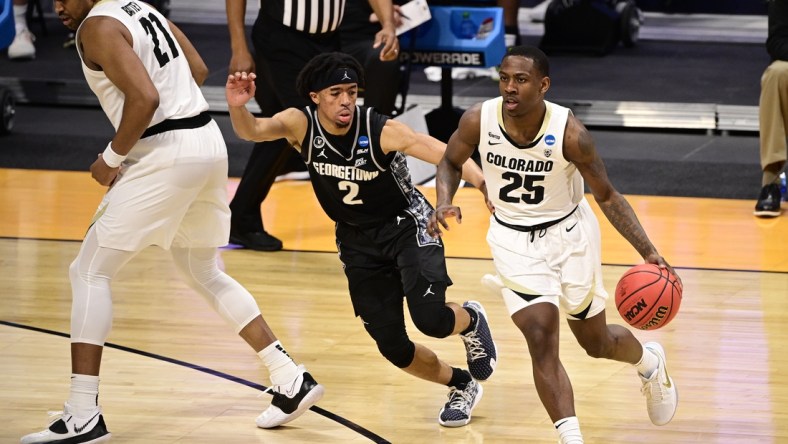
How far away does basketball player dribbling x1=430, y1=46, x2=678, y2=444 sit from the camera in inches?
179

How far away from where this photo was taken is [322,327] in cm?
632

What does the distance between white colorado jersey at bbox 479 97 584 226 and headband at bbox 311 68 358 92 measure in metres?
0.52

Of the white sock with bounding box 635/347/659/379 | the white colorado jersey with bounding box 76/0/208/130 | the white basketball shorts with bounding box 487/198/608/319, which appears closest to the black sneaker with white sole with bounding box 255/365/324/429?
the white basketball shorts with bounding box 487/198/608/319

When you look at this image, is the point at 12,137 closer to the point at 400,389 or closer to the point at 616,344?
the point at 400,389

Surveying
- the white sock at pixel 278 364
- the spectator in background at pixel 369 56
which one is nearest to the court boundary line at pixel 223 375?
the white sock at pixel 278 364

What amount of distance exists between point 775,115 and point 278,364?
437 centimetres

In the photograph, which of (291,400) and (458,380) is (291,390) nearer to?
(291,400)

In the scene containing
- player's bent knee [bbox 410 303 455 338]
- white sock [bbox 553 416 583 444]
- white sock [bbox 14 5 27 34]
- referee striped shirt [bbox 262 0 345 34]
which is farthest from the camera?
white sock [bbox 14 5 27 34]

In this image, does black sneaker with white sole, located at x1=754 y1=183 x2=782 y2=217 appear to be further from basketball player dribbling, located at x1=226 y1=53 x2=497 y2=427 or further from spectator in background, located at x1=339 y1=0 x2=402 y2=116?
basketball player dribbling, located at x1=226 y1=53 x2=497 y2=427

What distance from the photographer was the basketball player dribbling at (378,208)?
4930mm

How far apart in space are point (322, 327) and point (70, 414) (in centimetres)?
182

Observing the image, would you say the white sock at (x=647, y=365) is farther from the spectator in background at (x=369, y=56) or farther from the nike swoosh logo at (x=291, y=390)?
the spectator in background at (x=369, y=56)

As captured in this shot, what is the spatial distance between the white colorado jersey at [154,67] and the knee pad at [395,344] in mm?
1047

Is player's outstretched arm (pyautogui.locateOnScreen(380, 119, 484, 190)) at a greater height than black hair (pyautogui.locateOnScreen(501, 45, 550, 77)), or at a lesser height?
lesser
